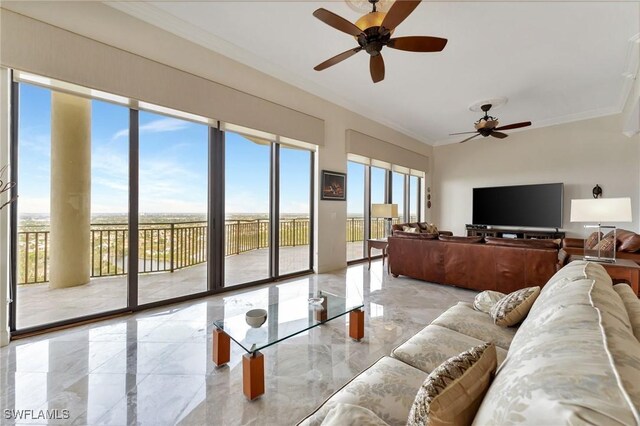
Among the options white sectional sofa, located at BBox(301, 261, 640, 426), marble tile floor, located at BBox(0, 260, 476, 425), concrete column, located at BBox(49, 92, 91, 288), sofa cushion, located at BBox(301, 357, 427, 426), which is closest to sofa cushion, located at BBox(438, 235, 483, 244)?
marble tile floor, located at BBox(0, 260, 476, 425)

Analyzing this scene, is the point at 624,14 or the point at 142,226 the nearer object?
the point at 624,14

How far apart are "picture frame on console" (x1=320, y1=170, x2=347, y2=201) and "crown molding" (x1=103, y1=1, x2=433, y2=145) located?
1.28m

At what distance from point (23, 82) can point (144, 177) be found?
1182 mm

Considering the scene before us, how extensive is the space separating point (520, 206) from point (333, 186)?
450cm

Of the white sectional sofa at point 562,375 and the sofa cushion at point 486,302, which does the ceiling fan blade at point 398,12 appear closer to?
the white sectional sofa at point 562,375

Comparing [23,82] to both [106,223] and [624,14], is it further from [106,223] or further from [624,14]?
[624,14]

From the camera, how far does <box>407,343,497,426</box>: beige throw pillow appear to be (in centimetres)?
63

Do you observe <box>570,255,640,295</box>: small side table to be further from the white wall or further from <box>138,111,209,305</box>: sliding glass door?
<box>138,111,209,305</box>: sliding glass door

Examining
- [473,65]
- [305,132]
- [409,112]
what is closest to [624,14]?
[473,65]

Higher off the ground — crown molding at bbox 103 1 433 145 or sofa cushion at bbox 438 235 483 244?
crown molding at bbox 103 1 433 145

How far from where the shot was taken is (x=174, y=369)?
1.88 m

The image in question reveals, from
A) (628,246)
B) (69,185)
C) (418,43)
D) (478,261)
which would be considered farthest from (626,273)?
(69,185)

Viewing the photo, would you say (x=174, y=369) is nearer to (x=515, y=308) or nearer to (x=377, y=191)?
(x=515, y=308)

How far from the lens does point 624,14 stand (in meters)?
2.70
